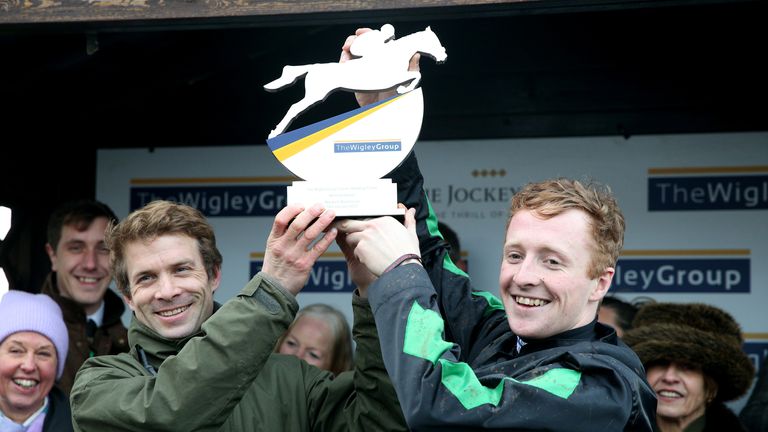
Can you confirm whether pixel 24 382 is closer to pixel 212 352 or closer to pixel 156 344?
pixel 156 344

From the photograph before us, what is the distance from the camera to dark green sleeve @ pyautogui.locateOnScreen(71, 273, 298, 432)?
2023 mm

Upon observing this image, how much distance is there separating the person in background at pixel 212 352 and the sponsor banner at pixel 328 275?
74.1 inches

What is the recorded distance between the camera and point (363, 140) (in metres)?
2.15

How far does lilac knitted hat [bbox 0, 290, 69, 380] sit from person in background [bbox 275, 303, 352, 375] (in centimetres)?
81

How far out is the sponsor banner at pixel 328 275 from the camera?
4355 mm

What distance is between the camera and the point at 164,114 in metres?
4.60

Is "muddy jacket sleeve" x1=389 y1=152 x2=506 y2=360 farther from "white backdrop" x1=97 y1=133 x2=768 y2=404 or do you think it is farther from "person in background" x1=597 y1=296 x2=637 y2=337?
"white backdrop" x1=97 y1=133 x2=768 y2=404

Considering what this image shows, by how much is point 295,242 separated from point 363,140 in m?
0.25

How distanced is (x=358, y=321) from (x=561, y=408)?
0.56 m

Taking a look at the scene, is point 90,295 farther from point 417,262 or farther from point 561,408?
point 561,408

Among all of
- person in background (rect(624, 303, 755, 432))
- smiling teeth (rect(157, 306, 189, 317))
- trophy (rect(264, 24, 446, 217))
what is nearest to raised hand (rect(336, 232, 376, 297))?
trophy (rect(264, 24, 446, 217))

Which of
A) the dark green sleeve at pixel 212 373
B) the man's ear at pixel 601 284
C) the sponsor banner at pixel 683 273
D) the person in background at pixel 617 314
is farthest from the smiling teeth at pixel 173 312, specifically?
the sponsor banner at pixel 683 273

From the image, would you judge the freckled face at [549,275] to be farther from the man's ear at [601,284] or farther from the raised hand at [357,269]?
the raised hand at [357,269]

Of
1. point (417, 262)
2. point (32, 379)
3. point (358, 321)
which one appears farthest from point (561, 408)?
point (32, 379)
